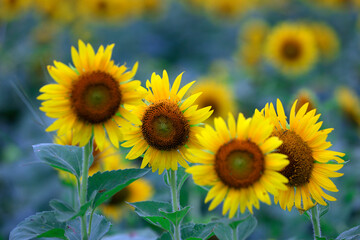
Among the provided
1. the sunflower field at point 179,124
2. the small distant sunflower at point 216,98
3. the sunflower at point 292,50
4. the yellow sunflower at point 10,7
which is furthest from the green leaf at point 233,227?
the yellow sunflower at point 10,7

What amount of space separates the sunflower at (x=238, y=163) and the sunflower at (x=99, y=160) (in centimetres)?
72

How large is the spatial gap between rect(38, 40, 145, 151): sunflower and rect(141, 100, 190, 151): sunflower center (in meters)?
0.05

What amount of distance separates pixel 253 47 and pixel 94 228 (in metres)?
3.77

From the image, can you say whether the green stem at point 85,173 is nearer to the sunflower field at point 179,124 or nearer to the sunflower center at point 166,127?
the sunflower field at point 179,124

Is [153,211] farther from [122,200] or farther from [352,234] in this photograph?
[122,200]

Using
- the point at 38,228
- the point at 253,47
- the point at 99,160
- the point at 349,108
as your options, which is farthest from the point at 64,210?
the point at 253,47

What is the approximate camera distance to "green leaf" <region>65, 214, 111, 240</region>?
48.5 inches

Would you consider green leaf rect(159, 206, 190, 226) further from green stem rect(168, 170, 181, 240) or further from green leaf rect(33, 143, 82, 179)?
green leaf rect(33, 143, 82, 179)

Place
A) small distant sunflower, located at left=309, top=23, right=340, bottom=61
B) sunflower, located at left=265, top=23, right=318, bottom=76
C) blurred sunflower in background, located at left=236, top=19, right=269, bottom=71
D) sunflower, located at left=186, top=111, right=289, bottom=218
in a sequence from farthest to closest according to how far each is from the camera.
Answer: small distant sunflower, located at left=309, top=23, right=340, bottom=61, blurred sunflower in background, located at left=236, top=19, right=269, bottom=71, sunflower, located at left=265, top=23, right=318, bottom=76, sunflower, located at left=186, top=111, right=289, bottom=218

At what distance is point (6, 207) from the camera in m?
2.64

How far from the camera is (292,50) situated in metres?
4.11

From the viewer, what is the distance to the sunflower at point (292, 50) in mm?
4074

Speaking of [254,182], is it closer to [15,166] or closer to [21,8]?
[15,166]

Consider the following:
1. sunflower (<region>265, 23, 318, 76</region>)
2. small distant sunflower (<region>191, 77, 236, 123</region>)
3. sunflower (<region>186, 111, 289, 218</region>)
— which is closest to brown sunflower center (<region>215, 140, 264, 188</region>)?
sunflower (<region>186, 111, 289, 218</region>)
